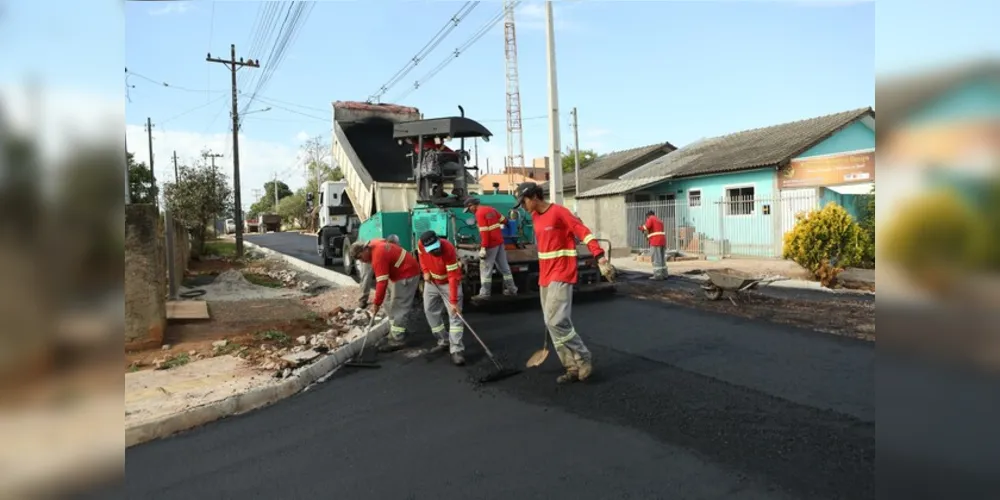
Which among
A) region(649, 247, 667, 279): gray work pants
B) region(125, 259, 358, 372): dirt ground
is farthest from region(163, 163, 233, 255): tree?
region(649, 247, 667, 279): gray work pants

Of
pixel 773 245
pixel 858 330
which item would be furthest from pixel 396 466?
pixel 773 245

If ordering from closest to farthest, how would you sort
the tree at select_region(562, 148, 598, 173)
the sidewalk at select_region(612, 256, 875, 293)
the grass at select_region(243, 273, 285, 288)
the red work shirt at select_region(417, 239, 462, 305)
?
1. the red work shirt at select_region(417, 239, 462, 305)
2. the sidewalk at select_region(612, 256, 875, 293)
3. the grass at select_region(243, 273, 285, 288)
4. the tree at select_region(562, 148, 598, 173)

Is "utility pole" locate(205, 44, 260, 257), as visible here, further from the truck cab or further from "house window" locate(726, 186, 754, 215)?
"house window" locate(726, 186, 754, 215)

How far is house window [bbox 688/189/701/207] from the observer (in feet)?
63.3

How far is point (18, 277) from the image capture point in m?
1.07

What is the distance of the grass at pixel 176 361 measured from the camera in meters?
6.14

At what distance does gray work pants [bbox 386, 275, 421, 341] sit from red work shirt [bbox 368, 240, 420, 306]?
83mm

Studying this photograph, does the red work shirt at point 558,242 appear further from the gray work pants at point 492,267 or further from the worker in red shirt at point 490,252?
the gray work pants at point 492,267

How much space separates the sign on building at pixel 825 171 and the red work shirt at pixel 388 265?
1226cm

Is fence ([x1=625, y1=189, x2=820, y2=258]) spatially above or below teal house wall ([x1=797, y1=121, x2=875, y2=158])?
below

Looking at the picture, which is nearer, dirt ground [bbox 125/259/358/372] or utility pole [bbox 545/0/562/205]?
dirt ground [bbox 125/259/358/372]

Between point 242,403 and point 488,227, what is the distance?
13.7 feet

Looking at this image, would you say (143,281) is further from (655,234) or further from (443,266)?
(655,234)

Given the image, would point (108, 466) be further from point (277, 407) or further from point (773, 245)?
point (773, 245)
